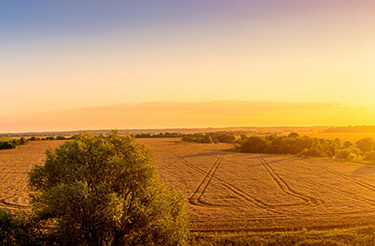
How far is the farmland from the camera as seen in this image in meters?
16.3

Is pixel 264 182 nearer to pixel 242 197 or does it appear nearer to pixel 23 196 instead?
pixel 242 197

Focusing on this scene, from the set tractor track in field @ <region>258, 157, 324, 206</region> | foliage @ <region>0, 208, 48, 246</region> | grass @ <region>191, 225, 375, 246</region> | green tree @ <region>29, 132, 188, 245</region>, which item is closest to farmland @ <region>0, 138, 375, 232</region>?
tractor track in field @ <region>258, 157, 324, 206</region>

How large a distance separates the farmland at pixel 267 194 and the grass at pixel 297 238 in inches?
36.8

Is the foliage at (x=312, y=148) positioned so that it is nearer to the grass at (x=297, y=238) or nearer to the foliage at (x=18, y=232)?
the grass at (x=297, y=238)

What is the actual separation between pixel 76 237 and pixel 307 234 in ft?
33.7

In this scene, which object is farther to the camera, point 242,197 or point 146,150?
point 242,197

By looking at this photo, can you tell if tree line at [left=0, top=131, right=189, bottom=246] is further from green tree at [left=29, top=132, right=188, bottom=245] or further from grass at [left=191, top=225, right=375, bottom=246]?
grass at [left=191, top=225, right=375, bottom=246]

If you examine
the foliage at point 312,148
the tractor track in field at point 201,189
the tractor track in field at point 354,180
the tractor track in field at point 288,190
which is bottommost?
the tractor track in field at point 354,180

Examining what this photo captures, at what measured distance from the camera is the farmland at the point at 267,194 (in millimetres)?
16344

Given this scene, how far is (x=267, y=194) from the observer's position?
73.9 feet

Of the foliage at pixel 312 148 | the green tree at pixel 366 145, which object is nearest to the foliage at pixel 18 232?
the foliage at pixel 312 148

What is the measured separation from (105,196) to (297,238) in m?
8.93

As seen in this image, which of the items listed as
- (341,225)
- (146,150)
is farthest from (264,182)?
(146,150)

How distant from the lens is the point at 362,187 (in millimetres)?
24422
